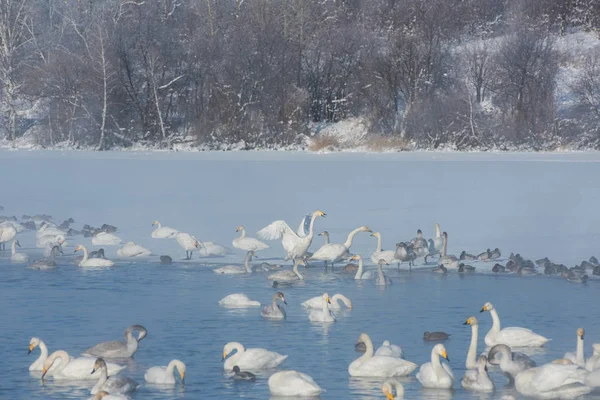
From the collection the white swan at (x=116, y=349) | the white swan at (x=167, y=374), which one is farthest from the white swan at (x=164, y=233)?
the white swan at (x=167, y=374)

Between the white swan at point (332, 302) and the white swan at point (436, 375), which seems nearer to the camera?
the white swan at point (436, 375)

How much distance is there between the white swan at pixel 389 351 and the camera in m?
8.59

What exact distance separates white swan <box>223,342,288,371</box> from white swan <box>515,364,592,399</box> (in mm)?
2114

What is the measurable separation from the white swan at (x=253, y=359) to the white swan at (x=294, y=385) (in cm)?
69

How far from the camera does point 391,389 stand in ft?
24.4

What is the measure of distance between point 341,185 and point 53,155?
13.8 metres

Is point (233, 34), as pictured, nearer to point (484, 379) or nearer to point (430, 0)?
point (430, 0)

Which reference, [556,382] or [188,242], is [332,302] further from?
[188,242]

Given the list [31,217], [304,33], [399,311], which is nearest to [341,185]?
[31,217]

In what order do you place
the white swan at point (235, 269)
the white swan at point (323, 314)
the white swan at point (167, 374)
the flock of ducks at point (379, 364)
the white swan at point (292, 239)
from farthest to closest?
the white swan at point (292, 239) < the white swan at point (235, 269) < the white swan at point (323, 314) < the white swan at point (167, 374) < the flock of ducks at point (379, 364)

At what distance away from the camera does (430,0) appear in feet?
146

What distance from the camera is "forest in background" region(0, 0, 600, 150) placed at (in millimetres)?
Answer: 35906

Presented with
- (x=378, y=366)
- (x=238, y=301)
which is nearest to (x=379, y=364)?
(x=378, y=366)

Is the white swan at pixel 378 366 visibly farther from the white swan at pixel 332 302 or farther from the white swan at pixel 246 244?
Answer: the white swan at pixel 246 244
